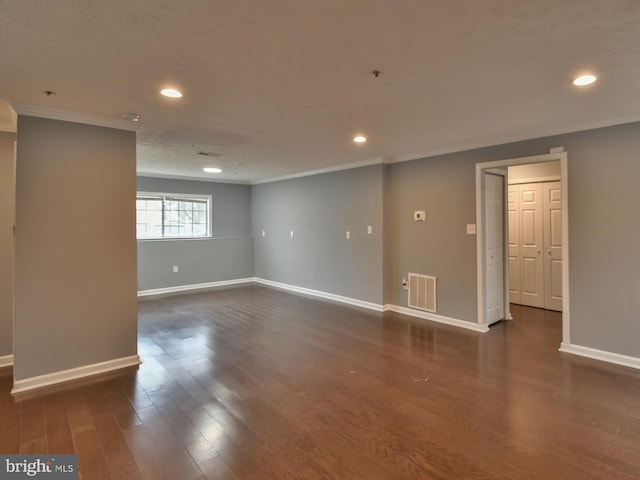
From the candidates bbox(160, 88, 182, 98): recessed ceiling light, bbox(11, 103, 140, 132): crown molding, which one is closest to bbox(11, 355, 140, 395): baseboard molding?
bbox(11, 103, 140, 132): crown molding

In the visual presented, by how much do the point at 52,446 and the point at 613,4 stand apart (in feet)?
12.5

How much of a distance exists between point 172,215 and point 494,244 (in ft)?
19.5

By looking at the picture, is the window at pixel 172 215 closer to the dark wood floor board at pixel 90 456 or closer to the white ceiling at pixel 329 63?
the white ceiling at pixel 329 63

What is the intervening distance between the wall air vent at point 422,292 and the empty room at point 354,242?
35mm

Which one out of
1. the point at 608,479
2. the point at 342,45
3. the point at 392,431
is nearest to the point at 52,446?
the point at 392,431

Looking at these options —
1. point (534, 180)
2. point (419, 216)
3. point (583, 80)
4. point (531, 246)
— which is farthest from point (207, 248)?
point (583, 80)

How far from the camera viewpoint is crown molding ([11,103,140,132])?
2834 mm

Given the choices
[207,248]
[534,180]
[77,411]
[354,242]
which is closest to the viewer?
[77,411]

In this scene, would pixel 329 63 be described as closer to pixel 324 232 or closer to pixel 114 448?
pixel 114 448

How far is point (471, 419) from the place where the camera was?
2.39 m

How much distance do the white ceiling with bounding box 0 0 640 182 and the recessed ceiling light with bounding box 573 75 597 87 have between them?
51mm

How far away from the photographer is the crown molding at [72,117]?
9.30 ft

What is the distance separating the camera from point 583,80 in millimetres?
2422

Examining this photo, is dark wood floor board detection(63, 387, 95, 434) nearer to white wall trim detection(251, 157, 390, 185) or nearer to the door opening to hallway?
white wall trim detection(251, 157, 390, 185)
